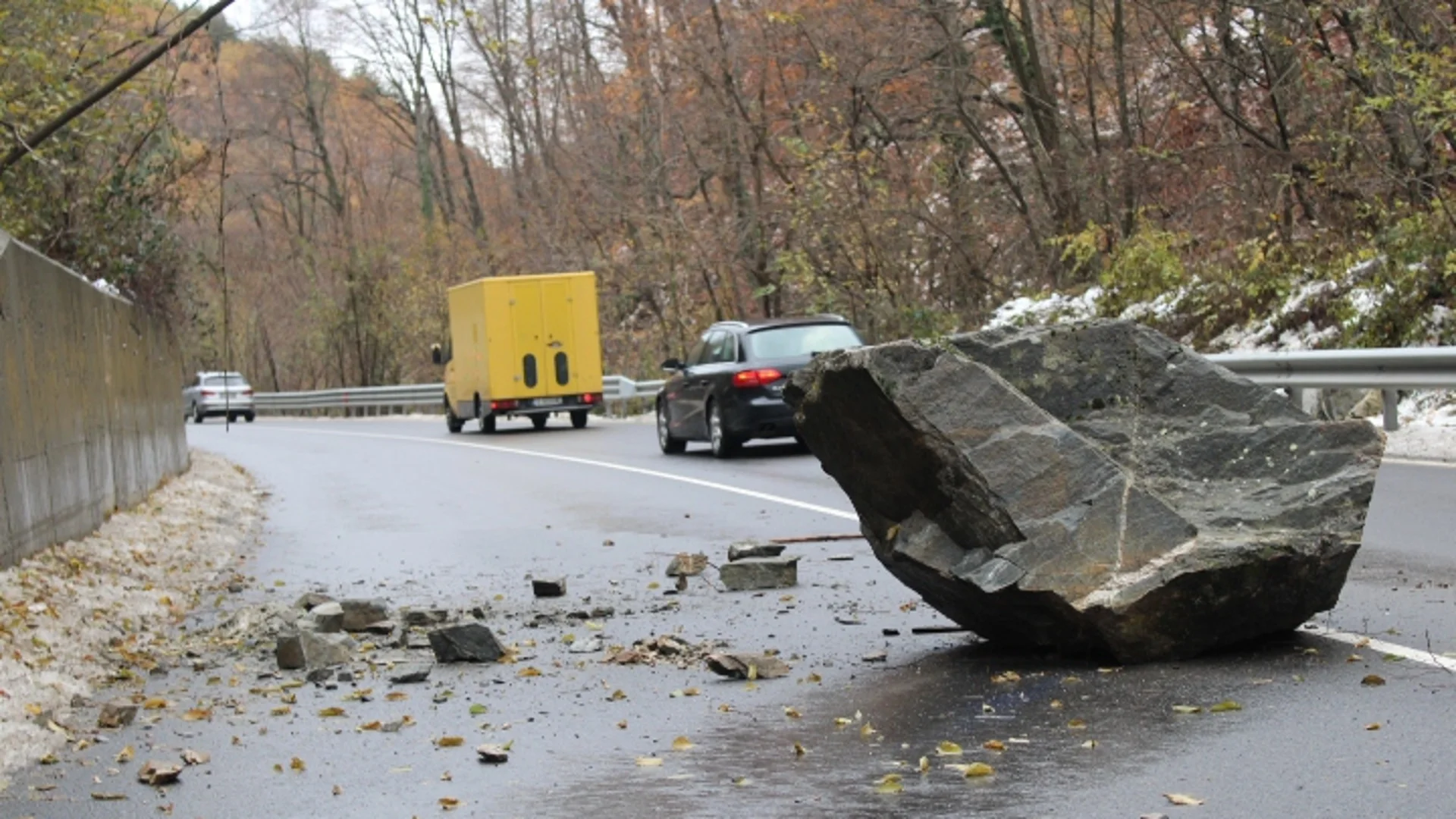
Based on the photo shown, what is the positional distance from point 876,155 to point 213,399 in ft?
106

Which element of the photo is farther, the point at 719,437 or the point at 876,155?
the point at 876,155

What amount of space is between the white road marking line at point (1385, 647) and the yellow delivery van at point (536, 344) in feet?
92.4

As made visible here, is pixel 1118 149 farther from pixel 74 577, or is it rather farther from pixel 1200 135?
pixel 74 577

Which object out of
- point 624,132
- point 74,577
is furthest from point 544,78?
point 74,577

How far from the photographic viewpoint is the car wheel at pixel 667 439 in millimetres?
24797

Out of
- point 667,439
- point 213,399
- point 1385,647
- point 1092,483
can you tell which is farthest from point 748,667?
point 213,399

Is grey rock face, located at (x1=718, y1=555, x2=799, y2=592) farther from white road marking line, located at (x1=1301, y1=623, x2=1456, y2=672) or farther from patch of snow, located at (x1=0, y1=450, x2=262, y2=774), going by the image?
white road marking line, located at (x1=1301, y1=623, x2=1456, y2=672)

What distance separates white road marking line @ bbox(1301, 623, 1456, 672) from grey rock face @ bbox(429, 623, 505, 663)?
352 centimetres

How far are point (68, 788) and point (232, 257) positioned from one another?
205ft

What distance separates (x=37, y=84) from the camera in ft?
48.5

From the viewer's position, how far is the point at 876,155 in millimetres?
32750

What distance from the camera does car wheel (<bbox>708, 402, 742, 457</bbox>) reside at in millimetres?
22688

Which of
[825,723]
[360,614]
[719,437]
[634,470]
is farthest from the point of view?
[719,437]

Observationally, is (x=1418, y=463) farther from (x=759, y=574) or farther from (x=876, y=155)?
(x=876, y=155)
